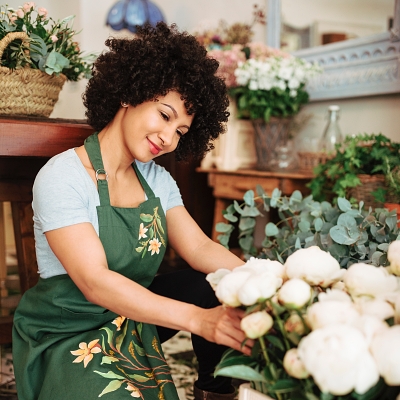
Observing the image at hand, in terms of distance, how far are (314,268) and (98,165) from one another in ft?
2.40

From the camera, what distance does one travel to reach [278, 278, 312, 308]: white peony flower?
0.82 m

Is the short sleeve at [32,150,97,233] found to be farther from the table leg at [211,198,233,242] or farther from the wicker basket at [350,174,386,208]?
the table leg at [211,198,233,242]

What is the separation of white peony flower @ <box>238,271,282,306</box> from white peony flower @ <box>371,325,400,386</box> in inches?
7.0

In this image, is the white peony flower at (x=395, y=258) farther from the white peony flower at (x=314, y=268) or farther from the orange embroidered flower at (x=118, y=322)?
the orange embroidered flower at (x=118, y=322)

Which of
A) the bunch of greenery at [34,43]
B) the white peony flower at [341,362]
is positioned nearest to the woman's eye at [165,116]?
the bunch of greenery at [34,43]

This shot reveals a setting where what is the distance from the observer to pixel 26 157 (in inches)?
78.0

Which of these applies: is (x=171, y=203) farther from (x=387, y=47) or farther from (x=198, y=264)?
(x=387, y=47)

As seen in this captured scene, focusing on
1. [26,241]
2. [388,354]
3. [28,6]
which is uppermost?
[28,6]

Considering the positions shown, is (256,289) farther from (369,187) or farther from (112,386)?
(369,187)

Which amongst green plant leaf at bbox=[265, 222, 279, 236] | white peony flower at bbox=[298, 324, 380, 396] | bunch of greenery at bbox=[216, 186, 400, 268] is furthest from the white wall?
white peony flower at bbox=[298, 324, 380, 396]

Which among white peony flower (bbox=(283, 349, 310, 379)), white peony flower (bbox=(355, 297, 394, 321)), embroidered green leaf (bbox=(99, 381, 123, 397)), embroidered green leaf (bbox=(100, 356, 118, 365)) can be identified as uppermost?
white peony flower (bbox=(355, 297, 394, 321))

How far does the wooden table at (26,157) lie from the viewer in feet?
5.21

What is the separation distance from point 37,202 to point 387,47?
1940 mm

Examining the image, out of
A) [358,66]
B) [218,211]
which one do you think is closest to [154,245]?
[218,211]
